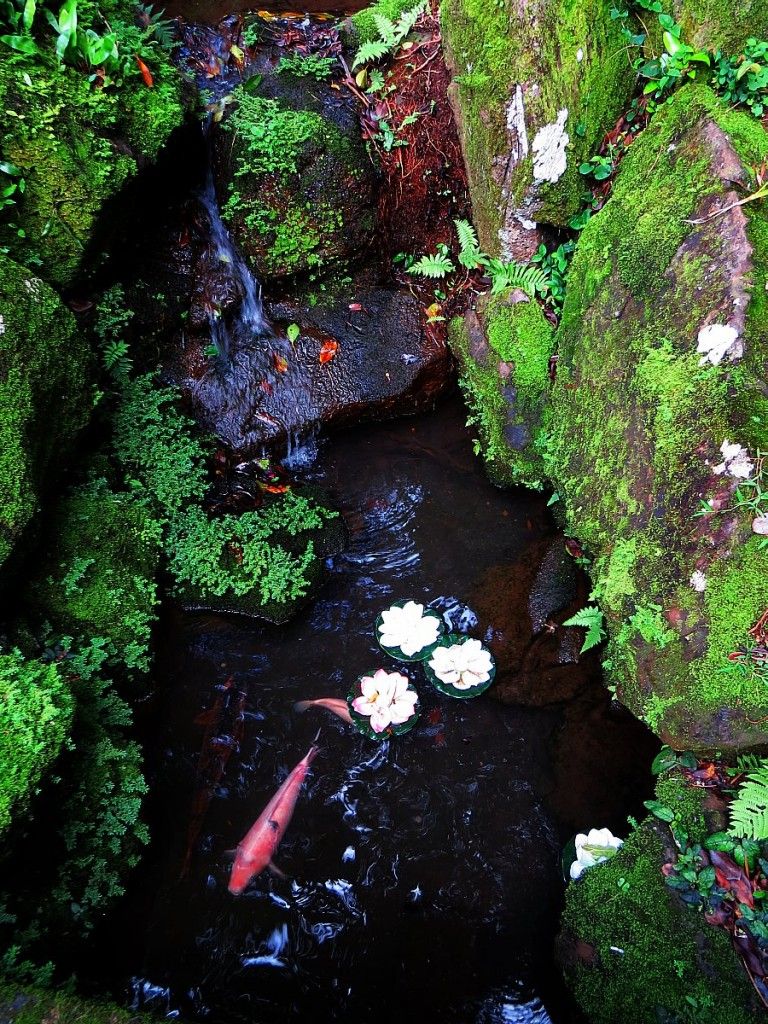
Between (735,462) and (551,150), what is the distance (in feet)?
9.26

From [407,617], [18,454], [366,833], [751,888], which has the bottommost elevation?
[751,888]

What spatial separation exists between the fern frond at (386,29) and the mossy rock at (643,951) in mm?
6393

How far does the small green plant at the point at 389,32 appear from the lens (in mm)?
5449

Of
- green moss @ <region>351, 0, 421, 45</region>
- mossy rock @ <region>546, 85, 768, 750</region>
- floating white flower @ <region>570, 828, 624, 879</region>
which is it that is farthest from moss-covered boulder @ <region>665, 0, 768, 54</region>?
floating white flower @ <region>570, 828, 624, 879</region>

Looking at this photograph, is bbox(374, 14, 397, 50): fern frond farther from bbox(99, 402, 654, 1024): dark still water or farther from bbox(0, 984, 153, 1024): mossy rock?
bbox(0, 984, 153, 1024): mossy rock

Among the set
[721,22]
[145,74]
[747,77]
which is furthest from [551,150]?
[145,74]

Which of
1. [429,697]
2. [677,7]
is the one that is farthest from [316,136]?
[429,697]

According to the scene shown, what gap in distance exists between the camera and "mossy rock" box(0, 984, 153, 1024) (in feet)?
8.18

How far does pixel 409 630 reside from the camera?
455 centimetres

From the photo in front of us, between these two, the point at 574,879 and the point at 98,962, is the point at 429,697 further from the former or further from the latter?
the point at 98,962

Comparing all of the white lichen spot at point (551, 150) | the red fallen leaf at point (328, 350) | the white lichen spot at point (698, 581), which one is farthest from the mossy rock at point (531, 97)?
the white lichen spot at point (698, 581)

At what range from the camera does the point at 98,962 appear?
362 cm

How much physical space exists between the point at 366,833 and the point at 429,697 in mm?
989

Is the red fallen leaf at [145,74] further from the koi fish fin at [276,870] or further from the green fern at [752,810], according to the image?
the green fern at [752,810]
